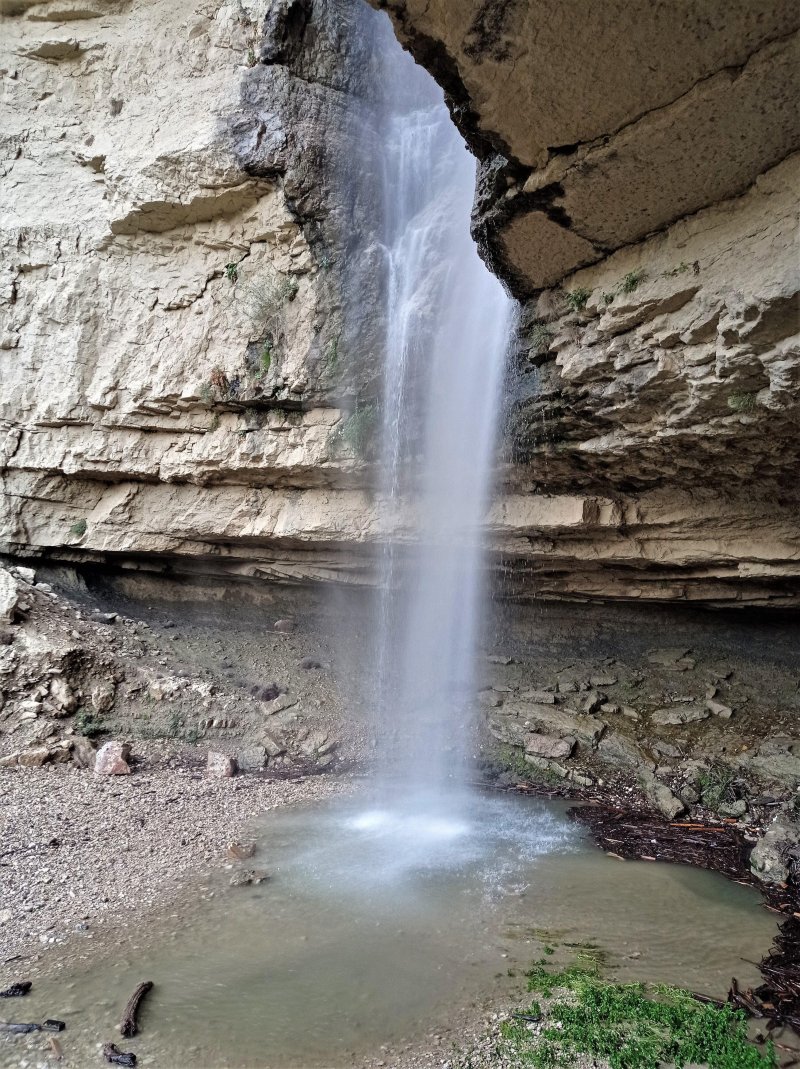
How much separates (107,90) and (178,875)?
12.0 meters

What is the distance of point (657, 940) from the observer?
12.8 feet

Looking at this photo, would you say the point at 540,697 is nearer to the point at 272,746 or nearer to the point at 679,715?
the point at 679,715

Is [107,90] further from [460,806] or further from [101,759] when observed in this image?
[460,806]

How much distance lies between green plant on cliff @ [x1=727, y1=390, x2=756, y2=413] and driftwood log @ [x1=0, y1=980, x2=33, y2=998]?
6350mm

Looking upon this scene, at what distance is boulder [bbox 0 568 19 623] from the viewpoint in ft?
27.7

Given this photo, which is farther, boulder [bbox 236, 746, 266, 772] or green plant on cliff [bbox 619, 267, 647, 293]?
boulder [bbox 236, 746, 266, 772]

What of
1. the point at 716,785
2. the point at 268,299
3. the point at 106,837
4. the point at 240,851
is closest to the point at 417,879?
the point at 240,851

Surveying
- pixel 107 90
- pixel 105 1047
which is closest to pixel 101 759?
pixel 105 1047

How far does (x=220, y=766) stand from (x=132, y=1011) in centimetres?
443

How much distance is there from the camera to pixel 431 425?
827 cm

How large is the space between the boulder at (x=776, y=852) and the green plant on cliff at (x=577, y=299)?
5.28 metres

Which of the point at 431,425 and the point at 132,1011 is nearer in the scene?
the point at 132,1011

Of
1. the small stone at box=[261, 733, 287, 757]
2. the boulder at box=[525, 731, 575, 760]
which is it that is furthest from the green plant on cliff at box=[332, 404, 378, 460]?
the boulder at box=[525, 731, 575, 760]

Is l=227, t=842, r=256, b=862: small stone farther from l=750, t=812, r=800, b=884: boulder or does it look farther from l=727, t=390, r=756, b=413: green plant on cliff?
l=727, t=390, r=756, b=413: green plant on cliff
